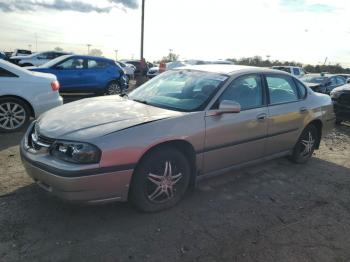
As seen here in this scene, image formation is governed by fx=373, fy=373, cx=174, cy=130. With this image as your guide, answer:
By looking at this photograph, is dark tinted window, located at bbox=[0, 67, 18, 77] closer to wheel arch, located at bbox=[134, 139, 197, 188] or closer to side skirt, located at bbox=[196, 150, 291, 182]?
wheel arch, located at bbox=[134, 139, 197, 188]

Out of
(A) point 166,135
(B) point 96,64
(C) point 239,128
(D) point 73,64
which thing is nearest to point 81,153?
(A) point 166,135

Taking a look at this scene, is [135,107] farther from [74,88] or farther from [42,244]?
[74,88]

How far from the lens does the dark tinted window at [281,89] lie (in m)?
5.27

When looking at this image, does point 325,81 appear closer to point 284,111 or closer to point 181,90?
point 284,111

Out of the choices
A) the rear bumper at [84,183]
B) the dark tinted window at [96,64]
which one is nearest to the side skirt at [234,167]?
the rear bumper at [84,183]

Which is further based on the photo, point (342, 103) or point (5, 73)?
point (342, 103)

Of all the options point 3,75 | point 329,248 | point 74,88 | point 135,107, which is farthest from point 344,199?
point 74,88

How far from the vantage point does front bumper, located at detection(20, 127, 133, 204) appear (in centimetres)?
336

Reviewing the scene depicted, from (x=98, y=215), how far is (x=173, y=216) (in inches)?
31.0

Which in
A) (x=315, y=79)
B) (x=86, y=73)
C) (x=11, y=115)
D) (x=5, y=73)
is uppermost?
(x=5, y=73)

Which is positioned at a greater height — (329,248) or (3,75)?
(3,75)

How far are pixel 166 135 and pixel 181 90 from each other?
3.43 ft

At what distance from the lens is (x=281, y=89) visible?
18.1 ft

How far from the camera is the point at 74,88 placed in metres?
12.6
